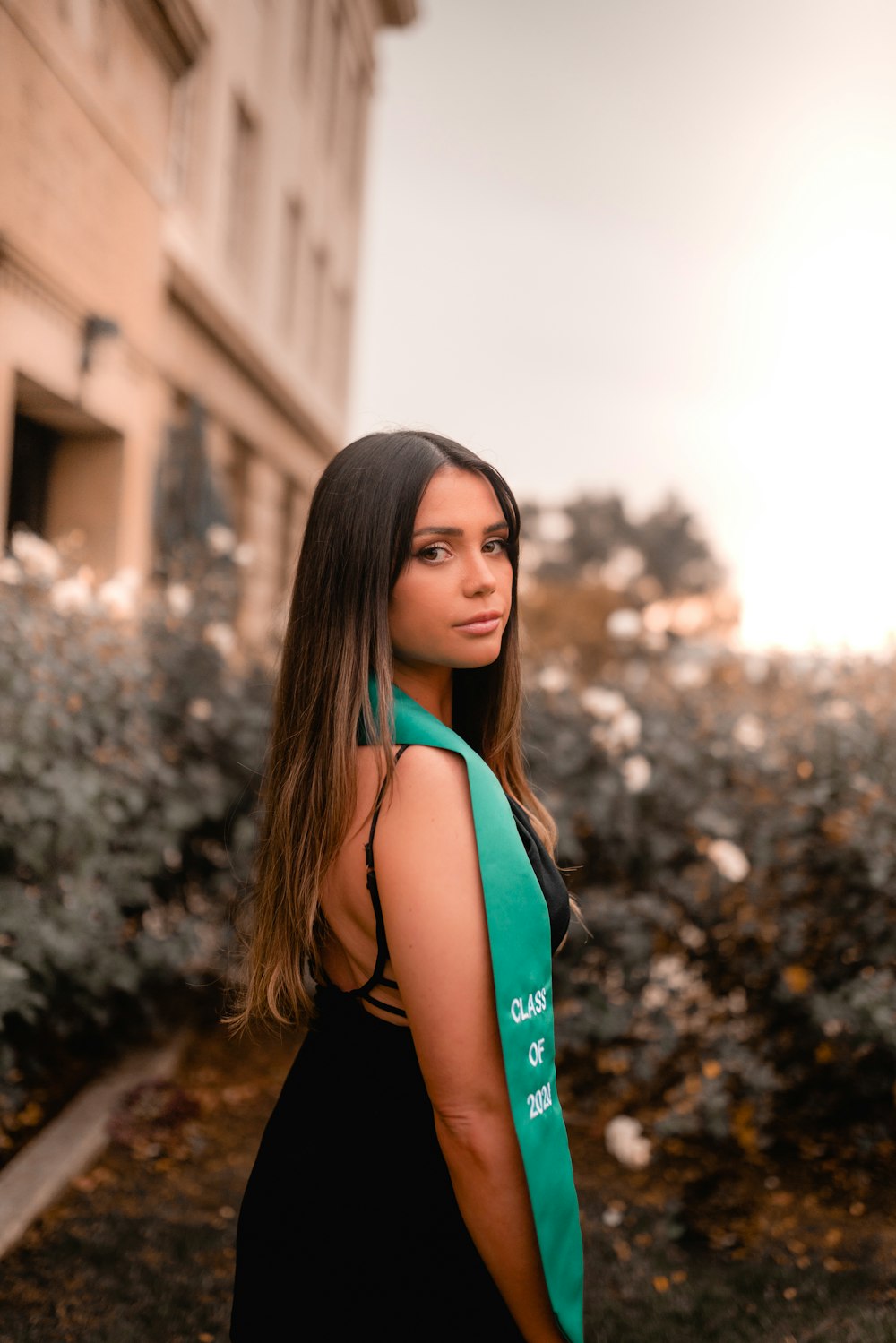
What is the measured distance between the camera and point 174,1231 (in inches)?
127

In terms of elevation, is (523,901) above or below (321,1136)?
above

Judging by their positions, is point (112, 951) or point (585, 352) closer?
point (112, 951)

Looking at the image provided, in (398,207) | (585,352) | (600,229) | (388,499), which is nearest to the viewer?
(388,499)

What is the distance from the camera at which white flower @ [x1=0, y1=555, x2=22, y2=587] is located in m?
3.65

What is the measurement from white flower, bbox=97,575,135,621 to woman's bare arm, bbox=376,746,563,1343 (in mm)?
3208

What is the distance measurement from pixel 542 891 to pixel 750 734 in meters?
3.00

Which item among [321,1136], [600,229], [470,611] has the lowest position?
[321,1136]

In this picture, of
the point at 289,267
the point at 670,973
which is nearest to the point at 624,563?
the point at 289,267

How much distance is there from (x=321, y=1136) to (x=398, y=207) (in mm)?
14247

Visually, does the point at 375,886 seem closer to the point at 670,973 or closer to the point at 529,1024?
the point at 529,1024

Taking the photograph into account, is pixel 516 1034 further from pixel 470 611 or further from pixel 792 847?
pixel 792 847

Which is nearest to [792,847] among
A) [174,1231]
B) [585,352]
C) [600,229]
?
[174,1231]

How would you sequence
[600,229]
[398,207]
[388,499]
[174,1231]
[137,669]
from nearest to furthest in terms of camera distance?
[388,499], [174,1231], [137,669], [600,229], [398,207]

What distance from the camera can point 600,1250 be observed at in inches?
126
